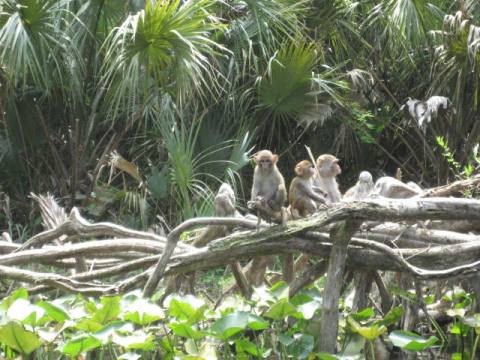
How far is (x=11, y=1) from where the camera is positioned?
346 inches

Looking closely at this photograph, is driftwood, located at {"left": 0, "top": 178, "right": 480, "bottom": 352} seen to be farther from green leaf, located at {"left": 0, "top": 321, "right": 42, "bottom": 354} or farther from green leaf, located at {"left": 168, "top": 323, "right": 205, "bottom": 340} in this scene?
green leaf, located at {"left": 0, "top": 321, "right": 42, "bottom": 354}

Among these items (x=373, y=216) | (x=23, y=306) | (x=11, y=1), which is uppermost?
(x=11, y=1)

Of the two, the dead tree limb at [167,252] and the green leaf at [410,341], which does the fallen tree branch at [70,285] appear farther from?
the green leaf at [410,341]

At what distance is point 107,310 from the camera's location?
488 cm

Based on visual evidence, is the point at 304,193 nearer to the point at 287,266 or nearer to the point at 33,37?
the point at 287,266

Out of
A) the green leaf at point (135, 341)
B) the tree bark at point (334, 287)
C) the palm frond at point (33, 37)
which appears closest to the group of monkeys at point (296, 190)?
the tree bark at point (334, 287)

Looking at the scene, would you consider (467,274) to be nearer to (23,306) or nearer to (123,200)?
(23,306)

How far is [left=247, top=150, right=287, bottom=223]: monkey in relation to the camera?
550 centimetres

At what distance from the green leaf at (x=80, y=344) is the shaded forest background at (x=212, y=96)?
3.86 meters

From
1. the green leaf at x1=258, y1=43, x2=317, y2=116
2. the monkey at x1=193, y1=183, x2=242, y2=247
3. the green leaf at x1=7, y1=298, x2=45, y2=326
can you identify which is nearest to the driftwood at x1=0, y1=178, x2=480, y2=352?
the monkey at x1=193, y1=183, x2=242, y2=247

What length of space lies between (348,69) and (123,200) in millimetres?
4036

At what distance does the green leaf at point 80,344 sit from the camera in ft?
15.2

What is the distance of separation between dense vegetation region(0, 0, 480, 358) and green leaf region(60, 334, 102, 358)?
3.85 meters

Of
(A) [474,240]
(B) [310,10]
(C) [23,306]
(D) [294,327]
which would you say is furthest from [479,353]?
(B) [310,10]
